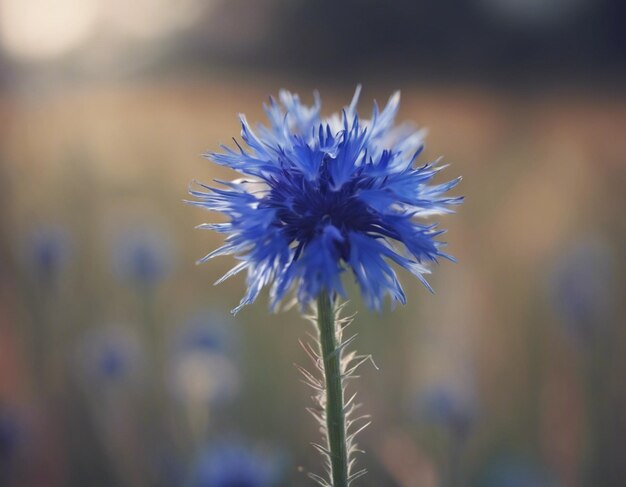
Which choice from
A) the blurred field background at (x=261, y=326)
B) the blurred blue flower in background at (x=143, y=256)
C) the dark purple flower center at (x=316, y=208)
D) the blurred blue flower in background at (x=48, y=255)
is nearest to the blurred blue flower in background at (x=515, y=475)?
the blurred field background at (x=261, y=326)

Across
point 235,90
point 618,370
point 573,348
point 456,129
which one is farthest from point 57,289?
point 235,90

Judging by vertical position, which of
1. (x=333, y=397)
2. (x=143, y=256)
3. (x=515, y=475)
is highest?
(x=143, y=256)

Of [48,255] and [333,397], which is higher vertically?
[48,255]

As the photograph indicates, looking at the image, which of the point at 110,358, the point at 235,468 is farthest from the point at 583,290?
the point at 110,358

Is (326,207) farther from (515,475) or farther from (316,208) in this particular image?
(515,475)

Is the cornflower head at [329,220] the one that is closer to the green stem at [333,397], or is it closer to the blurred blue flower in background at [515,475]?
the green stem at [333,397]

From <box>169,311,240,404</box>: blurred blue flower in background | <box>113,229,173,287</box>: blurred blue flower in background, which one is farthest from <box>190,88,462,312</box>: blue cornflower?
<box>113,229,173,287</box>: blurred blue flower in background
